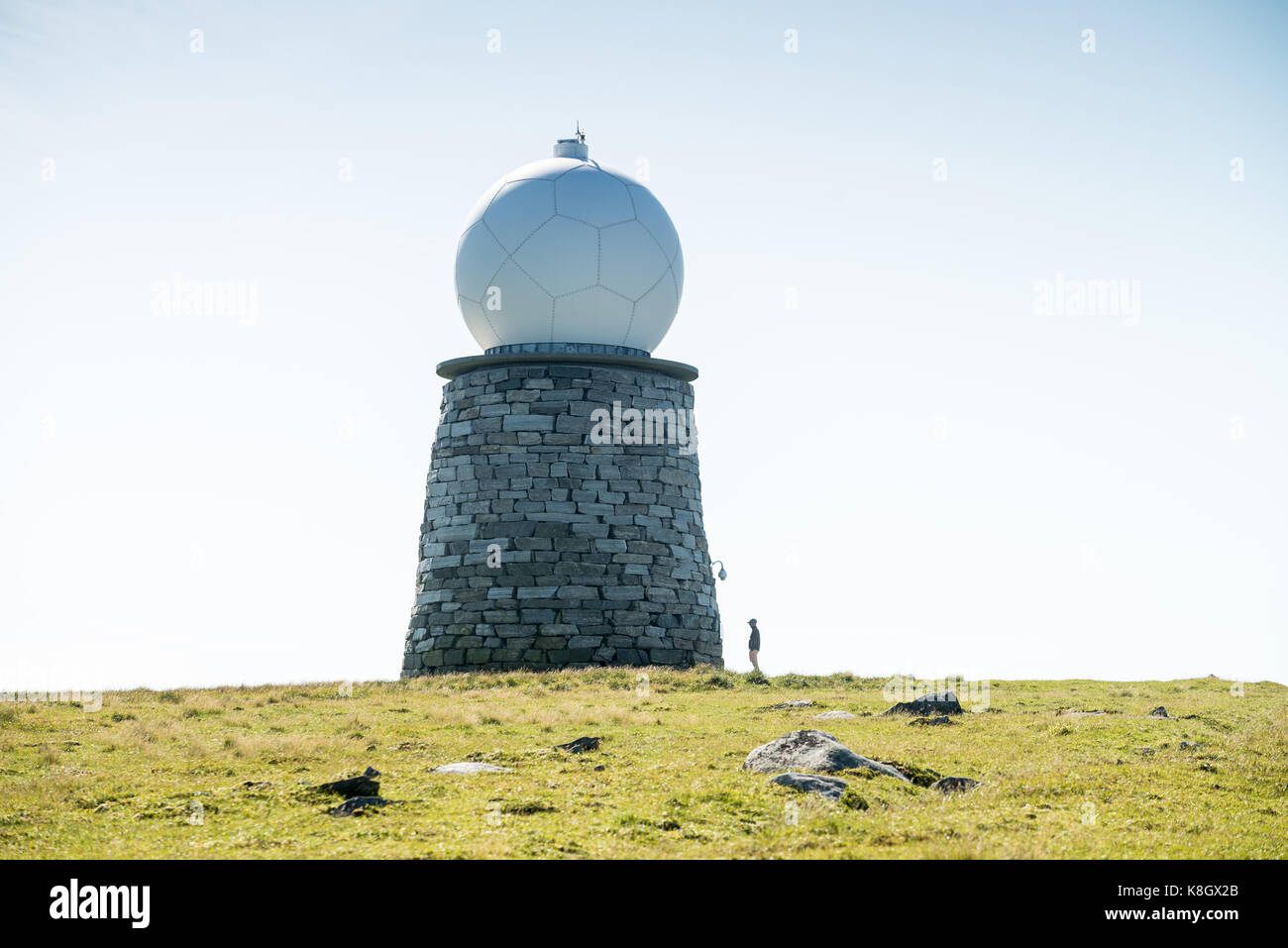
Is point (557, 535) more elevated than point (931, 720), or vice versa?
point (557, 535)

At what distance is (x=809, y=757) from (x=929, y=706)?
7.26 meters

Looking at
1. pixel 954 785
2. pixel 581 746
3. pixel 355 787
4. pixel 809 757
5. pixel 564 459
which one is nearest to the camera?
pixel 355 787

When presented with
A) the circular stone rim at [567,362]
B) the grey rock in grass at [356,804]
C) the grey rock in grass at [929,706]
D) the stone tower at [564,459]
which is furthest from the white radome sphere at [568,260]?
the grey rock in grass at [356,804]

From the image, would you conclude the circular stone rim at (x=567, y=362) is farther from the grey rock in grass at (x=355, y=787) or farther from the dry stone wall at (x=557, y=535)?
the grey rock in grass at (x=355, y=787)

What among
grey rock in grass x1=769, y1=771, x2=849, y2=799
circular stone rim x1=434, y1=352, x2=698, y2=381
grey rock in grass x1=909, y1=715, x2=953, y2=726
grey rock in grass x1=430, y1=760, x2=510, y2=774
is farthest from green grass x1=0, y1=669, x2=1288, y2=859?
circular stone rim x1=434, y1=352, x2=698, y2=381

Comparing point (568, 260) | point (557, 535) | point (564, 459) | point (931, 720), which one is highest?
point (568, 260)

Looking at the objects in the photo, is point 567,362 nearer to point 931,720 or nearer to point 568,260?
point 568,260

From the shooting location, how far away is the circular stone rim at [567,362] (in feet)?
94.0

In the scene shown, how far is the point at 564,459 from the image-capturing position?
28.3 meters

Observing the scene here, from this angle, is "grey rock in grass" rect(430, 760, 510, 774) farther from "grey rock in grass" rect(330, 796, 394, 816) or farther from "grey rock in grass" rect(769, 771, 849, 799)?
"grey rock in grass" rect(769, 771, 849, 799)

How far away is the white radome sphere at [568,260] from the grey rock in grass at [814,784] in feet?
59.0

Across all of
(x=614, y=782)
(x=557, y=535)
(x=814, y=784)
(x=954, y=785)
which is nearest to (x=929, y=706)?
(x=954, y=785)

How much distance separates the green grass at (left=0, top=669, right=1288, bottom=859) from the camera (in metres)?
10.4
